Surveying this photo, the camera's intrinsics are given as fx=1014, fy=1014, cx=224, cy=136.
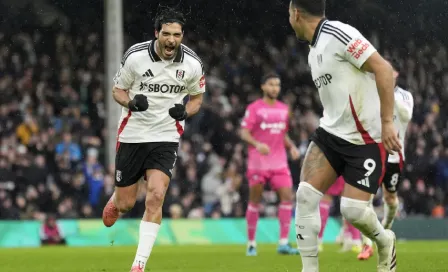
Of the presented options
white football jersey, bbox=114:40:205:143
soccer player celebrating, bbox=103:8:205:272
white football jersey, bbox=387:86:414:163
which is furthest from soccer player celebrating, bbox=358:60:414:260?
white football jersey, bbox=114:40:205:143

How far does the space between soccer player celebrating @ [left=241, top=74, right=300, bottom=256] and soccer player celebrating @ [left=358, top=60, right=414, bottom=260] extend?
1.95m

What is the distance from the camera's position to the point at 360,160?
25.5ft

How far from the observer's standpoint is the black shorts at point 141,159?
374 inches

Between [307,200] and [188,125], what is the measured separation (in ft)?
56.9

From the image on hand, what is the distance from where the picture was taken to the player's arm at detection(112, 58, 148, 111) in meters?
9.32

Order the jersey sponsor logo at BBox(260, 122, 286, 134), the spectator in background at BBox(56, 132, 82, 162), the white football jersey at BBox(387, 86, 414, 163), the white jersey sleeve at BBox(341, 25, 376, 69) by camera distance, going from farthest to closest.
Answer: the spectator in background at BBox(56, 132, 82, 162) < the jersey sponsor logo at BBox(260, 122, 286, 134) < the white football jersey at BBox(387, 86, 414, 163) < the white jersey sleeve at BBox(341, 25, 376, 69)

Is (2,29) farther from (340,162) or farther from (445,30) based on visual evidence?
(340,162)

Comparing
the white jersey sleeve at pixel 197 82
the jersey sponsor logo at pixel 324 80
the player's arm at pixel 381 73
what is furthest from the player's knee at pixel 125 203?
the player's arm at pixel 381 73

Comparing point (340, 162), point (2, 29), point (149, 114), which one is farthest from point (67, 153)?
point (340, 162)

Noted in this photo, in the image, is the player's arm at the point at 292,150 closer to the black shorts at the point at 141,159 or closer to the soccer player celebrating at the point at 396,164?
the soccer player celebrating at the point at 396,164

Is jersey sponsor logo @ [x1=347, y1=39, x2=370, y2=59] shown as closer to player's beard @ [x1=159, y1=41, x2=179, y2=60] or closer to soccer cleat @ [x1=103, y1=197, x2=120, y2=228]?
player's beard @ [x1=159, y1=41, x2=179, y2=60]

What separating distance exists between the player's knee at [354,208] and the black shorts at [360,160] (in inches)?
4.4

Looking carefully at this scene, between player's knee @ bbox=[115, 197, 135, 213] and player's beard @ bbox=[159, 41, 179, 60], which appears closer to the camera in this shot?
player's beard @ bbox=[159, 41, 179, 60]

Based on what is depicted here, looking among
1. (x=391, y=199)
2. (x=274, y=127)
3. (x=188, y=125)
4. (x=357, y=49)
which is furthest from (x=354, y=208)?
(x=188, y=125)
